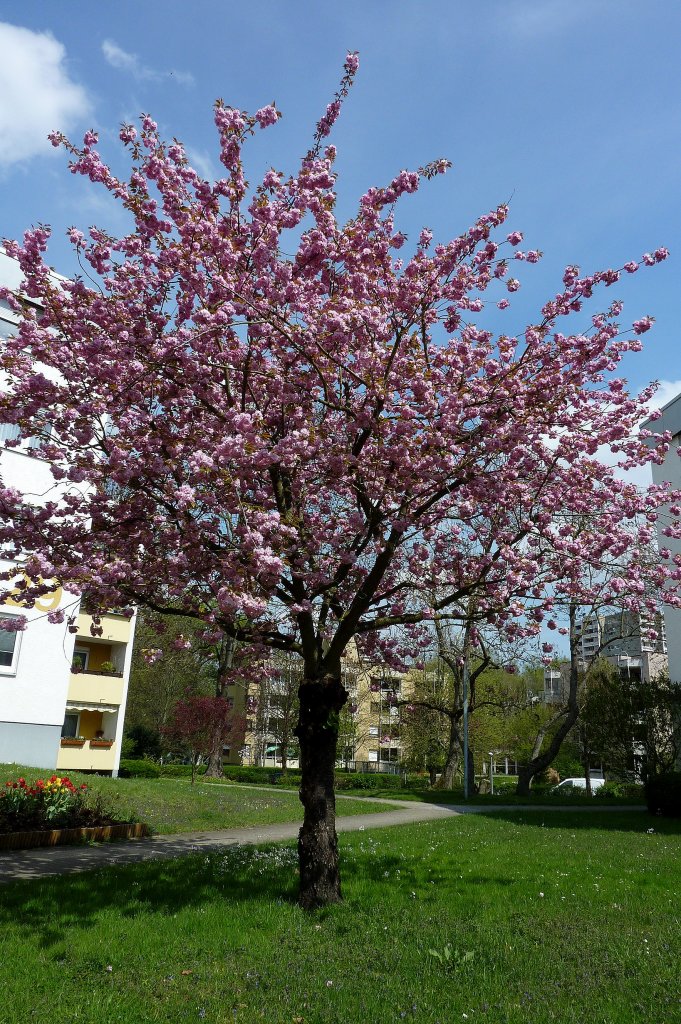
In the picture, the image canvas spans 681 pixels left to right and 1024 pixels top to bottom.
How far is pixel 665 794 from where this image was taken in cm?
2086

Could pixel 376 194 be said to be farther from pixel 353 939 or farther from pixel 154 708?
pixel 154 708

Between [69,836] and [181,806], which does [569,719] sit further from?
[69,836]

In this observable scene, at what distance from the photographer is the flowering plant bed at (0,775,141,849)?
463 inches

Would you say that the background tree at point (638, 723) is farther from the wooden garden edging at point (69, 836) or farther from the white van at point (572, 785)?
the wooden garden edging at point (69, 836)

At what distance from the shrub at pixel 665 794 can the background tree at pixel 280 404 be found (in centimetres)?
1485

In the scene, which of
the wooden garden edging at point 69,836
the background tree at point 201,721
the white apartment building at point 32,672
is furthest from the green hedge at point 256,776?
the wooden garden edging at point 69,836

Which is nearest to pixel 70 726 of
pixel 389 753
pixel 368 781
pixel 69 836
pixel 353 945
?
pixel 69 836

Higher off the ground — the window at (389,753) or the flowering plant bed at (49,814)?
the flowering plant bed at (49,814)

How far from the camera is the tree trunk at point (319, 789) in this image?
7789 millimetres

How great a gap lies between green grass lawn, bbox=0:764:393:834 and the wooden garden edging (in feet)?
2.44

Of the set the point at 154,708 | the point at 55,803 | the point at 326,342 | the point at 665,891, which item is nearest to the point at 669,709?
the point at 665,891

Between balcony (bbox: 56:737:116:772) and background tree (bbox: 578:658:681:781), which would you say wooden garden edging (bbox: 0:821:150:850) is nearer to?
balcony (bbox: 56:737:116:772)

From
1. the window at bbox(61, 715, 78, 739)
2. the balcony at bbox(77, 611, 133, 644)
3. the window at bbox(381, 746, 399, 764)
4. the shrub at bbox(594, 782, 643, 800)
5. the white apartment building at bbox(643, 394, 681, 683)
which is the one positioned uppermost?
the white apartment building at bbox(643, 394, 681, 683)

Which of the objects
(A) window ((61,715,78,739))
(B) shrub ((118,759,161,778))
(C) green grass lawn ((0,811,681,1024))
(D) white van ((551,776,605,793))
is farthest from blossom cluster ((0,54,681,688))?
(D) white van ((551,776,605,793))
